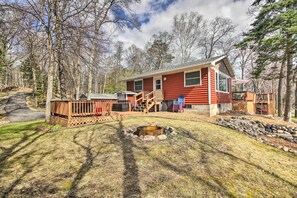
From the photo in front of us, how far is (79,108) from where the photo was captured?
24.1ft

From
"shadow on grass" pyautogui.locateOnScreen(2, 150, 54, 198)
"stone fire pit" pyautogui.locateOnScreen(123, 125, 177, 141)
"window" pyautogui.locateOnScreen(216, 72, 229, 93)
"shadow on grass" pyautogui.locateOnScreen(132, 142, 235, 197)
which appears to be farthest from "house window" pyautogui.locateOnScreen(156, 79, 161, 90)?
"shadow on grass" pyautogui.locateOnScreen(2, 150, 54, 198)

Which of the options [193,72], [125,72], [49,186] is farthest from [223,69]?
[125,72]

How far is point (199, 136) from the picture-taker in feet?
17.6

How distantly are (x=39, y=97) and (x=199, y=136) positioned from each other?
23.0m

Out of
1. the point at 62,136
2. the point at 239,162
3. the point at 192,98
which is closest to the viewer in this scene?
the point at 239,162

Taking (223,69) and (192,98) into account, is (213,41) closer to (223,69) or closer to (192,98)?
(223,69)

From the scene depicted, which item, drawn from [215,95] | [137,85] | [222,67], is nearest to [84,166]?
[215,95]

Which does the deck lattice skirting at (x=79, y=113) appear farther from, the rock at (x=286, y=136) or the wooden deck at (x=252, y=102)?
the wooden deck at (x=252, y=102)

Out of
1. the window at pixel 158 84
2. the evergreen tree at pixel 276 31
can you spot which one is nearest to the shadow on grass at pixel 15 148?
the window at pixel 158 84

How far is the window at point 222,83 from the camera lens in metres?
11.2

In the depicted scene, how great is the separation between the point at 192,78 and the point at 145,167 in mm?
8317

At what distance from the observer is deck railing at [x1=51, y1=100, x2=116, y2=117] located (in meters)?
7.07

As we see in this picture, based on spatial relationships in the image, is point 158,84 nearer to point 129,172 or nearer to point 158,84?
point 158,84

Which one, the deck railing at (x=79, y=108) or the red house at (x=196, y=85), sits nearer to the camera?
the deck railing at (x=79, y=108)
